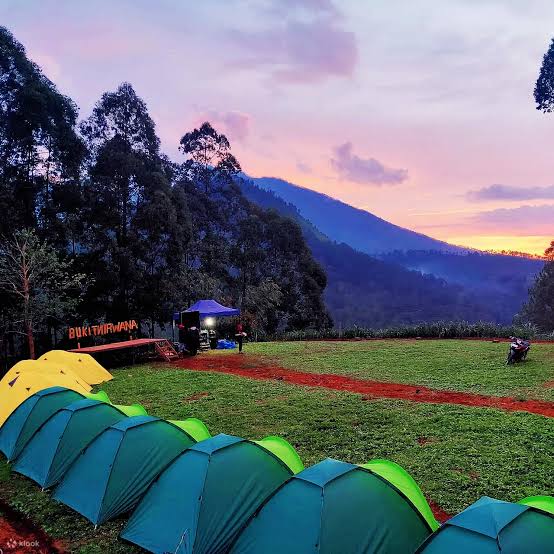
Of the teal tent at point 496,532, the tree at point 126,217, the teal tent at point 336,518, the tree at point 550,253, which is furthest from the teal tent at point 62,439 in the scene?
the tree at point 550,253

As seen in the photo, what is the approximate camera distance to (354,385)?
17859 millimetres

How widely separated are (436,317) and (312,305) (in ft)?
210

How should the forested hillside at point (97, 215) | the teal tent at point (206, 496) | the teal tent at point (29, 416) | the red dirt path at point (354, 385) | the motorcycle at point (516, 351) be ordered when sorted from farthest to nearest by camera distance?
the forested hillside at point (97, 215) → the motorcycle at point (516, 351) → the red dirt path at point (354, 385) → the teal tent at point (29, 416) → the teal tent at point (206, 496)

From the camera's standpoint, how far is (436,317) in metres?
103

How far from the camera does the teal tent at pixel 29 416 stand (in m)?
11.6

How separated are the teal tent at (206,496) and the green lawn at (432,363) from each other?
10.7 m

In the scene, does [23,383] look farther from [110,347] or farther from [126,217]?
[126,217]

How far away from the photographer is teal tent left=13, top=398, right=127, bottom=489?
10.1m

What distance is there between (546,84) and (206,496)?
2847cm

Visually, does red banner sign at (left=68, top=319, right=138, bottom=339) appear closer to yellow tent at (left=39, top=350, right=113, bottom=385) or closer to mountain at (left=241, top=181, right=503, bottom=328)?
yellow tent at (left=39, top=350, right=113, bottom=385)

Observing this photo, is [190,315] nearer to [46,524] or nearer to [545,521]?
[46,524]

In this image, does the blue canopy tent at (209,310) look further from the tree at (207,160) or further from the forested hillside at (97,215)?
the tree at (207,160)

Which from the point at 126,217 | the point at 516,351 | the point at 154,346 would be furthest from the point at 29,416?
the point at 126,217

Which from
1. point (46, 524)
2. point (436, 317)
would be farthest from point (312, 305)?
point (436, 317)
